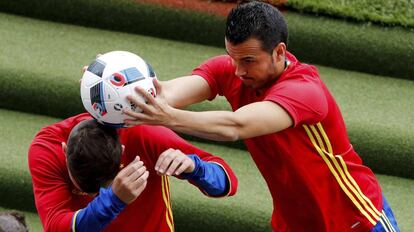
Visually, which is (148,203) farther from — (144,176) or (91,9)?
(91,9)

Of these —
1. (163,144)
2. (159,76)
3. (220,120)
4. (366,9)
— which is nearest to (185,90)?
(163,144)

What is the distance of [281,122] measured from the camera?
3.16 metres

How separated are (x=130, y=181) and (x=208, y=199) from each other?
1.71 meters

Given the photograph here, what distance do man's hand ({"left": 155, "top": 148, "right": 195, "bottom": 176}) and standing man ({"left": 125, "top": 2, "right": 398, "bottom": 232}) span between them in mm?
89

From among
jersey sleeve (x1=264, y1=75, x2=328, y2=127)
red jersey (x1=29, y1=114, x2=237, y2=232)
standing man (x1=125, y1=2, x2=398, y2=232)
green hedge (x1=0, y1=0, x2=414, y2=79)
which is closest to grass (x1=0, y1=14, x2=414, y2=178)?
green hedge (x1=0, y1=0, x2=414, y2=79)

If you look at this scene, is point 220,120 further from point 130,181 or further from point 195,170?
point 130,181

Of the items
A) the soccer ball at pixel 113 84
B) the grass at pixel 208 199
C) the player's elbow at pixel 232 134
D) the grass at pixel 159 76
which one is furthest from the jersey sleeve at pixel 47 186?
the grass at pixel 159 76

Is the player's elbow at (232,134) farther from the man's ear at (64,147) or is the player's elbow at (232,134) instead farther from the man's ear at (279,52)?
the man's ear at (64,147)

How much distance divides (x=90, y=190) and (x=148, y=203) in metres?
0.28


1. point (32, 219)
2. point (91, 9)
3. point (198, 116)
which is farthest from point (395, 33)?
point (198, 116)

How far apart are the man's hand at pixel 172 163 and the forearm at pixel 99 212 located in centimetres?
19

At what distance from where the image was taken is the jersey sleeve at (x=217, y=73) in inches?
140

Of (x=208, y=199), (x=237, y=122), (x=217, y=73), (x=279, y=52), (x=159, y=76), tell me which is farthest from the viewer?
(x=159, y=76)

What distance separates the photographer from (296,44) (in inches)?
224
